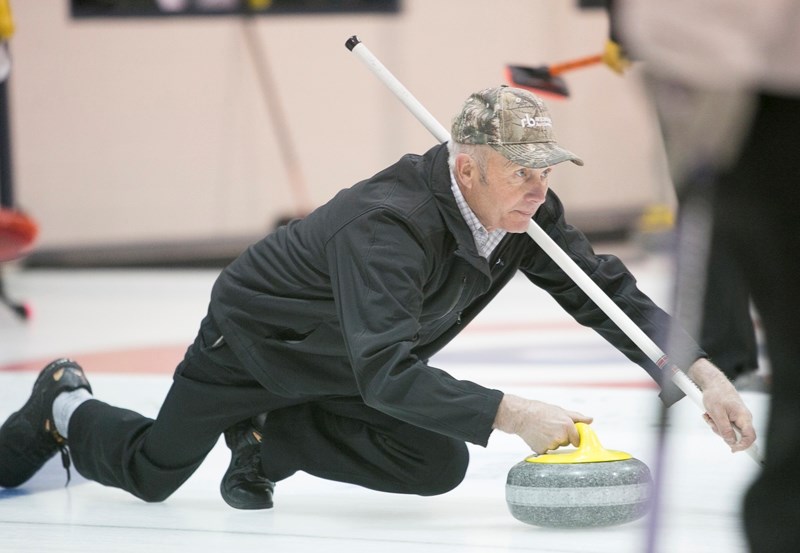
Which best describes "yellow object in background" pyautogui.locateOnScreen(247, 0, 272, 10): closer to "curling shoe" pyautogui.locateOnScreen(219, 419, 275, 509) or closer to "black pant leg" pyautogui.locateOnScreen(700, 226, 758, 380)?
"black pant leg" pyautogui.locateOnScreen(700, 226, 758, 380)

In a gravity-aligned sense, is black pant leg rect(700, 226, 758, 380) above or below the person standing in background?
below

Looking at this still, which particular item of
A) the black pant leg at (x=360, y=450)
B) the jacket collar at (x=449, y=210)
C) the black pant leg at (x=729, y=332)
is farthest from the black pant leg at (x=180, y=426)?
the black pant leg at (x=729, y=332)

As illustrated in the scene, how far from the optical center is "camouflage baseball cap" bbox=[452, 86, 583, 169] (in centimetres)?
243

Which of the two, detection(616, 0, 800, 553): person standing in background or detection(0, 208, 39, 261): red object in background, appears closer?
detection(616, 0, 800, 553): person standing in background

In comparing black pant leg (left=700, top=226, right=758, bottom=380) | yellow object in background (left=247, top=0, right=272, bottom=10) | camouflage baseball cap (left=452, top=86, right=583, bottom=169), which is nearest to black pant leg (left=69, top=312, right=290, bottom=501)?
camouflage baseball cap (left=452, top=86, right=583, bottom=169)

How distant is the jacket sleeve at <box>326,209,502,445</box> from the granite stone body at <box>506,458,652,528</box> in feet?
0.57

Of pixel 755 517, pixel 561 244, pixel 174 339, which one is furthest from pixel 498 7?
pixel 755 517

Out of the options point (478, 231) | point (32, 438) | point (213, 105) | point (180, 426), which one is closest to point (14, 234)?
point (32, 438)

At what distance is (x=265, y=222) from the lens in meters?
8.95

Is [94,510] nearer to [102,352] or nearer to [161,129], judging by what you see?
[102,352]

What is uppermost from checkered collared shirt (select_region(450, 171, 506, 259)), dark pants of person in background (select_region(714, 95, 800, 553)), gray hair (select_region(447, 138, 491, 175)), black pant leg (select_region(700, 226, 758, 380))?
dark pants of person in background (select_region(714, 95, 800, 553))

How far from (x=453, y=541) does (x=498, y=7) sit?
24.1ft

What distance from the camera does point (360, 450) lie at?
106 inches

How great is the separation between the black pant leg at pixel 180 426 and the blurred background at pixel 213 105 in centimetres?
555
